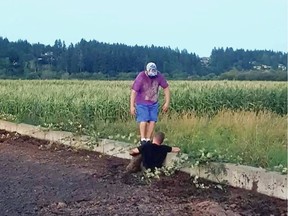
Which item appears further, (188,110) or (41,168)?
(188,110)

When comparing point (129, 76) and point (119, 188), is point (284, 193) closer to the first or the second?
point (119, 188)

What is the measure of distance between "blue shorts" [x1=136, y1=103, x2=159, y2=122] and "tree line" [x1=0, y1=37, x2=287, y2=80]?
178 ft

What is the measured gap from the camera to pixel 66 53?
283ft

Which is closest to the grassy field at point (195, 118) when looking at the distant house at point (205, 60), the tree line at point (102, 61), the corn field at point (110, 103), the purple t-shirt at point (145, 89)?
the corn field at point (110, 103)

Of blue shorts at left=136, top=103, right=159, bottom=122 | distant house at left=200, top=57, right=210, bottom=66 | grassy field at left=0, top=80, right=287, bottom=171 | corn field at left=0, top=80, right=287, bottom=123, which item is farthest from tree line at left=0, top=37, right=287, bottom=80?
blue shorts at left=136, top=103, right=159, bottom=122

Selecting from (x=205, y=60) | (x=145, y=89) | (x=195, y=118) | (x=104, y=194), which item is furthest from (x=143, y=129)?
(x=205, y=60)

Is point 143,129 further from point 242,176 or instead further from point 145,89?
point 242,176

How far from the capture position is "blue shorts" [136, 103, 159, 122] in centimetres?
1011

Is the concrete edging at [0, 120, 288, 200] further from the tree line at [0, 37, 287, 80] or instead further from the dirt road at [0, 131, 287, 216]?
the tree line at [0, 37, 287, 80]

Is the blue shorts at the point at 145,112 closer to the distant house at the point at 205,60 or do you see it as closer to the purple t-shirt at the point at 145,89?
the purple t-shirt at the point at 145,89

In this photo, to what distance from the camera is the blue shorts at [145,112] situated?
398 inches

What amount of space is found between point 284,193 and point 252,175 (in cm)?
57

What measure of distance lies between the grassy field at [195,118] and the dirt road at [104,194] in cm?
82

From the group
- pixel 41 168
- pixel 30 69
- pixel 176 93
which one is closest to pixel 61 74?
pixel 30 69
